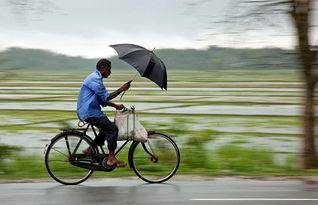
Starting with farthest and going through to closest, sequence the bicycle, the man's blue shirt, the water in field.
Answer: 1. the water in field
2. the bicycle
3. the man's blue shirt

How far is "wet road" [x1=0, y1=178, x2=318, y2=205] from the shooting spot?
7.36 m

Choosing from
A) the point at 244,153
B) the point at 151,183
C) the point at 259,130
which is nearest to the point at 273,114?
the point at 259,130

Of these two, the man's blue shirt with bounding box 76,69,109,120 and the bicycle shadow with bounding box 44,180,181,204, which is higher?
the man's blue shirt with bounding box 76,69,109,120

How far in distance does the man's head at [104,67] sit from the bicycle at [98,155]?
2.76 ft

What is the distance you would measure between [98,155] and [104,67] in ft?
4.47

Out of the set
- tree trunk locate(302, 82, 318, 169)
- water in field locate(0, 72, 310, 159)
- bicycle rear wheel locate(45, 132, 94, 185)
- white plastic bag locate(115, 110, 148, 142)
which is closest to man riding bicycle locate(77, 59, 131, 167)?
white plastic bag locate(115, 110, 148, 142)

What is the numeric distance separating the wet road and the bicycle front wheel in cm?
18

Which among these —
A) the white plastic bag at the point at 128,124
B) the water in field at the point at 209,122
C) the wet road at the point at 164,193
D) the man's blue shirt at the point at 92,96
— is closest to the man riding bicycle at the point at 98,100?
the man's blue shirt at the point at 92,96

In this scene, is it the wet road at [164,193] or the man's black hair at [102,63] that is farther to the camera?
the man's black hair at [102,63]

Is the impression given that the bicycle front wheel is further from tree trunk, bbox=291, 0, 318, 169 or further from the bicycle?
tree trunk, bbox=291, 0, 318, 169

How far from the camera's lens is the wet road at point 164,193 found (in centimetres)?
736

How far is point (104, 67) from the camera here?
8.64 meters

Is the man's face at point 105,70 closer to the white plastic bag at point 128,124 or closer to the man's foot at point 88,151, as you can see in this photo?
the white plastic bag at point 128,124

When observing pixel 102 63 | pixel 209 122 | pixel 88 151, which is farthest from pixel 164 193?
pixel 209 122
